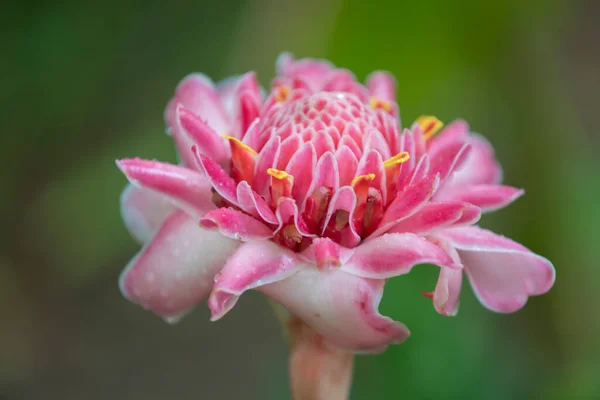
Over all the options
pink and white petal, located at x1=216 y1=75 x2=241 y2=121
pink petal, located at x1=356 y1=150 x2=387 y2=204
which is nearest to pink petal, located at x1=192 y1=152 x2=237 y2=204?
pink petal, located at x1=356 y1=150 x2=387 y2=204

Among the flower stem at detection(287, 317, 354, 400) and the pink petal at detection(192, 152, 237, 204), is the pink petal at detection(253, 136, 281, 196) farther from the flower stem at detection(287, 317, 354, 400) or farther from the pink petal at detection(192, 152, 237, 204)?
the flower stem at detection(287, 317, 354, 400)

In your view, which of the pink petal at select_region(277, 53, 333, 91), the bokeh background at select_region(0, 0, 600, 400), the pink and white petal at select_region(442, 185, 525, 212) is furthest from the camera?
the bokeh background at select_region(0, 0, 600, 400)

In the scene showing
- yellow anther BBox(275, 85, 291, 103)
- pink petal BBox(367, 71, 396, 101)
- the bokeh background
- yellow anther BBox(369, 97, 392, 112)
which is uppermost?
pink petal BBox(367, 71, 396, 101)

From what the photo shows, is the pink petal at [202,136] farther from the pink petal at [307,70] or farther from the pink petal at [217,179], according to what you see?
the pink petal at [307,70]

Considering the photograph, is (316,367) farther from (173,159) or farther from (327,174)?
(173,159)

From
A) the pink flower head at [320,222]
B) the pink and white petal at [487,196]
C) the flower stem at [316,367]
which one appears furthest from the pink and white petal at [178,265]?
the pink and white petal at [487,196]
